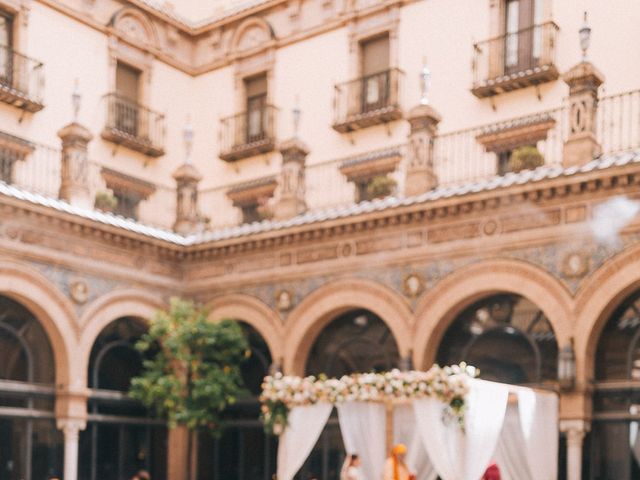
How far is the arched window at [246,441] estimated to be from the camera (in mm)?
17703

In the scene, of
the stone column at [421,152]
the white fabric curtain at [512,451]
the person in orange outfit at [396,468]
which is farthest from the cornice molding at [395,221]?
the person in orange outfit at [396,468]

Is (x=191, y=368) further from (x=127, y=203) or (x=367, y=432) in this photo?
(x=127, y=203)

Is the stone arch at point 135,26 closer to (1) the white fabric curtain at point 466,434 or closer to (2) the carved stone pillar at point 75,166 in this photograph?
(2) the carved stone pillar at point 75,166

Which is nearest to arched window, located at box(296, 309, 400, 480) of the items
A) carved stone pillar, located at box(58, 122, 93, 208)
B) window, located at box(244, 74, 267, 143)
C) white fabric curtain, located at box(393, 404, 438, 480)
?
white fabric curtain, located at box(393, 404, 438, 480)

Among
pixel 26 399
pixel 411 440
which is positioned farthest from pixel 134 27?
pixel 411 440

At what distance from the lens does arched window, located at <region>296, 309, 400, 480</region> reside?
1667cm

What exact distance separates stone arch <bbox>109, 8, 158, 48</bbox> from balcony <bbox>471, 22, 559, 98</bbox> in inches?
272

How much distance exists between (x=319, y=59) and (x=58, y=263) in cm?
674

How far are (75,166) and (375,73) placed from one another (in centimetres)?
564

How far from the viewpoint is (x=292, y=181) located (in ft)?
58.1

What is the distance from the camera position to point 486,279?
49.5 ft

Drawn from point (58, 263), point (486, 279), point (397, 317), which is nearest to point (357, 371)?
point (397, 317)

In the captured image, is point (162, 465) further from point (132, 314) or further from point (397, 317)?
point (397, 317)

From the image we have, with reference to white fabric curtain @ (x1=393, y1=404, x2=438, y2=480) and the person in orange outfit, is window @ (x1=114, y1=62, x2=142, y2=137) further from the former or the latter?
the person in orange outfit
